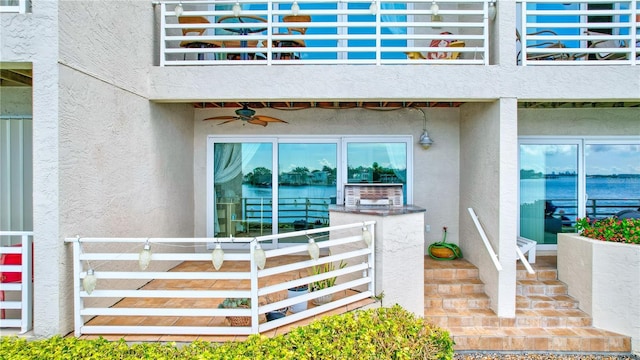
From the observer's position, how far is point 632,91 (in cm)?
559

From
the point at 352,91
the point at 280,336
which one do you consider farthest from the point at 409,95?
the point at 280,336

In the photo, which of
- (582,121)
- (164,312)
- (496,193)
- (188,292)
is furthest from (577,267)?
(164,312)

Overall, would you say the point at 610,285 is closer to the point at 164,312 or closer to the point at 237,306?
the point at 237,306

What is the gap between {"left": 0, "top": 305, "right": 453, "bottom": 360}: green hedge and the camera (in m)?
3.54

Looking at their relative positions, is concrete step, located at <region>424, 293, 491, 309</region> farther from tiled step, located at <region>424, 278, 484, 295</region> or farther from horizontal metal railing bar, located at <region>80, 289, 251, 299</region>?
horizontal metal railing bar, located at <region>80, 289, 251, 299</region>

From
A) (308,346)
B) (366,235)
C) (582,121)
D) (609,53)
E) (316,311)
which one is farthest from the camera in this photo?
(582,121)

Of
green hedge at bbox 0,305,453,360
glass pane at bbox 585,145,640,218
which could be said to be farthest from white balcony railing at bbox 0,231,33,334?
glass pane at bbox 585,145,640,218

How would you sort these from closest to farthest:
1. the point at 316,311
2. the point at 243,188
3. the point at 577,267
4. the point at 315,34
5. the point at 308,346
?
1. the point at 308,346
2. the point at 316,311
3. the point at 577,267
4. the point at 315,34
5. the point at 243,188

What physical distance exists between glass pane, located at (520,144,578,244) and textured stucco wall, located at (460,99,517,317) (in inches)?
71.5

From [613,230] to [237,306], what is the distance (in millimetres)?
6381

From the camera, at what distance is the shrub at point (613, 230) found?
5.51 m

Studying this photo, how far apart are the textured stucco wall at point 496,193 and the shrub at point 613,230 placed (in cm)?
168

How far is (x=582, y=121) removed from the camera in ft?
24.8

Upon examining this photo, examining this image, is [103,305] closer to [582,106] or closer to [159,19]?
[159,19]
